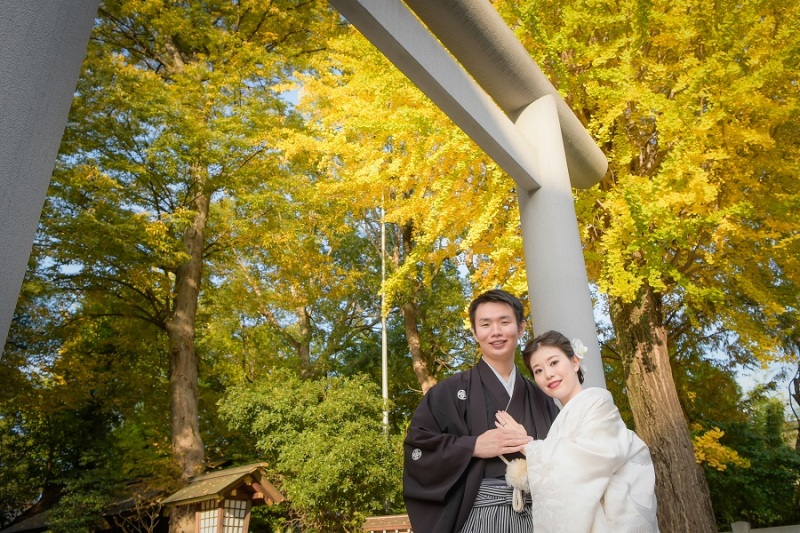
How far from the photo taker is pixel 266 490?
24.8 ft

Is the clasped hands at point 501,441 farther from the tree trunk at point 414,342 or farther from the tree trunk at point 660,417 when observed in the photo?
the tree trunk at point 414,342

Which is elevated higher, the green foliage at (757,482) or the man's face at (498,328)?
the man's face at (498,328)

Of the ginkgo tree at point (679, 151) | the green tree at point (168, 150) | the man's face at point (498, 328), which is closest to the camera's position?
the man's face at point (498, 328)

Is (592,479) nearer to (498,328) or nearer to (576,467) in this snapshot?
(576,467)

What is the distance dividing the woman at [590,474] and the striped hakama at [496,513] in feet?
0.43

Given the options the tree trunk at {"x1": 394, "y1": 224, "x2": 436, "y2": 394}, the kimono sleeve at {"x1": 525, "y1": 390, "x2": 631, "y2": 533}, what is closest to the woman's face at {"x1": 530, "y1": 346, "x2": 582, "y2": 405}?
the kimono sleeve at {"x1": 525, "y1": 390, "x2": 631, "y2": 533}

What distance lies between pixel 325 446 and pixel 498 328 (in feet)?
25.2

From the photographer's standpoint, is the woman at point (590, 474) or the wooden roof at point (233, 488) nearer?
the woman at point (590, 474)

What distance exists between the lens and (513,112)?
303 cm

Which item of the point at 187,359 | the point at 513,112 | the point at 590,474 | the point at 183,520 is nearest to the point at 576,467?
the point at 590,474

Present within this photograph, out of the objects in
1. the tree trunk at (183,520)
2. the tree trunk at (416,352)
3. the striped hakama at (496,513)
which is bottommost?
the tree trunk at (183,520)

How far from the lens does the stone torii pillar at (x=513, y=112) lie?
2133 millimetres

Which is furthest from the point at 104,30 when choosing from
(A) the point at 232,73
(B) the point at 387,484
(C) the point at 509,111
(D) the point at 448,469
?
(D) the point at 448,469

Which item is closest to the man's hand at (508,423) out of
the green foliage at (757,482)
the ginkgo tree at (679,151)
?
the ginkgo tree at (679,151)
